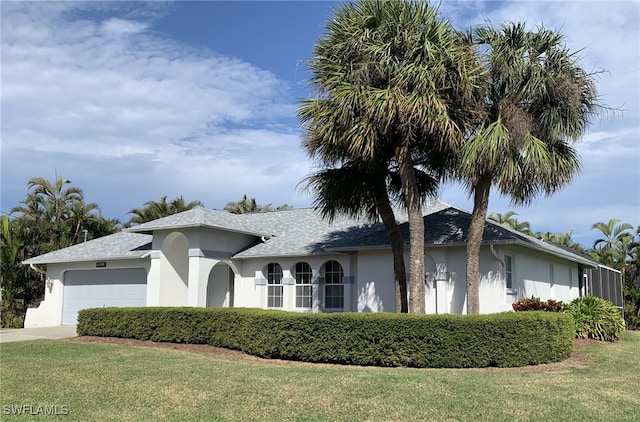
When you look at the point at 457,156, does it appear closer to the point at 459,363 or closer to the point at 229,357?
the point at 459,363

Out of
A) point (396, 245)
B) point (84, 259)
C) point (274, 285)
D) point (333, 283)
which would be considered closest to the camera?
point (396, 245)

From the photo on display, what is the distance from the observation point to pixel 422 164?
1803cm

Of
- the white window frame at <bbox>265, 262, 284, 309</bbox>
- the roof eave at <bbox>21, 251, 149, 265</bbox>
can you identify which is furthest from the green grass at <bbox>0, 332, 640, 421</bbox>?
the roof eave at <bbox>21, 251, 149, 265</bbox>

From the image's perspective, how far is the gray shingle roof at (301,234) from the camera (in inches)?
778

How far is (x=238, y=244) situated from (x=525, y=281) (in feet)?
36.6

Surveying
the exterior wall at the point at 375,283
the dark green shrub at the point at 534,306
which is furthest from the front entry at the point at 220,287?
the dark green shrub at the point at 534,306

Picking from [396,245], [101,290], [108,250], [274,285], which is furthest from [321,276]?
[101,290]

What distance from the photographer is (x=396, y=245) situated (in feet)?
60.3

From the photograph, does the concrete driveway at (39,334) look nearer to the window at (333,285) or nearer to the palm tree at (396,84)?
the window at (333,285)

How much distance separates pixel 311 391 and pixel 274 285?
13815mm

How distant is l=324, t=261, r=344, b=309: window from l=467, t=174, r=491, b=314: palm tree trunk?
6.73 m

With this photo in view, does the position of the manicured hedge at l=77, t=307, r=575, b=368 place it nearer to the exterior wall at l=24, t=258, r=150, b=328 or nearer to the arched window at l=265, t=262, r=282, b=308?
the arched window at l=265, t=262, r=282, b=308

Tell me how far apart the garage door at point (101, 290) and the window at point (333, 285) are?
792 centimetres

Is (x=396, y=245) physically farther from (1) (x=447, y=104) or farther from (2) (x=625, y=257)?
(2) (x=625, y=257)
